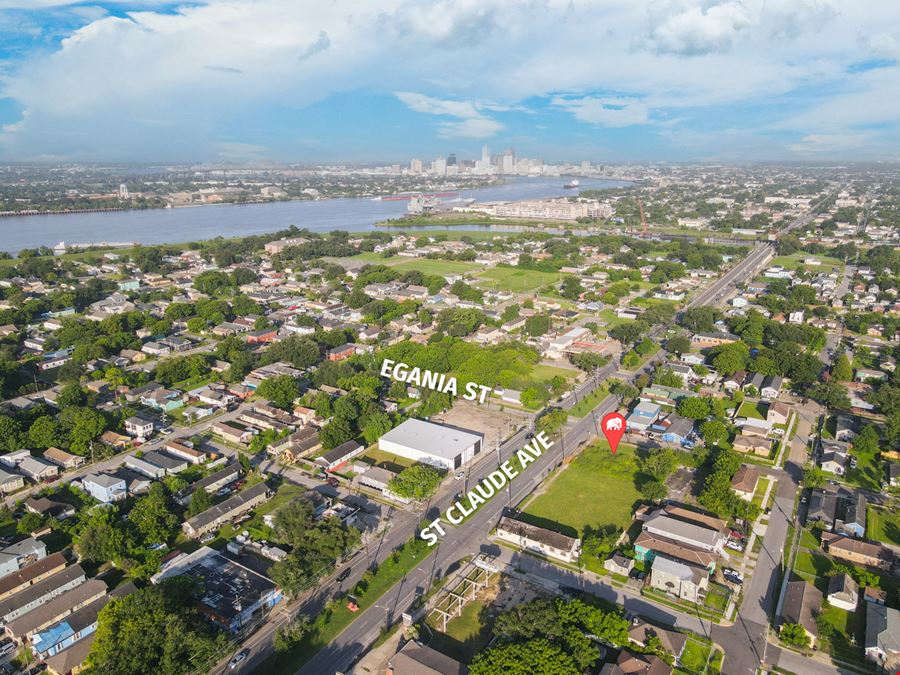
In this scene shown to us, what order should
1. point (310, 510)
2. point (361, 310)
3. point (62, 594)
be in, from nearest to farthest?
point (62, 594) → point (310, 510) → point (361, 310)

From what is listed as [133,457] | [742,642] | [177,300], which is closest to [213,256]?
[177,300]

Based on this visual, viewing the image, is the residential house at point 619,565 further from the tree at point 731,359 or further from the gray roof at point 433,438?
the tree at point 731,359

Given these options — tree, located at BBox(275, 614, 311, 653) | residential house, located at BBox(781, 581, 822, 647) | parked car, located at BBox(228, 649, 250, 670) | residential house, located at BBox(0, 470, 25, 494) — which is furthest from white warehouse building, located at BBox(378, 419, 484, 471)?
residential house, located at BBox(0, 470, 25, 494)

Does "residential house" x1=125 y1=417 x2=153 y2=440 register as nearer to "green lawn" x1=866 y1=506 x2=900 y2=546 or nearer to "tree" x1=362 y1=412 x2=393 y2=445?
"tree" x1=362 y1=412 x2=393 y2=445

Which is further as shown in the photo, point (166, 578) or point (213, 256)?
point (213, 256)

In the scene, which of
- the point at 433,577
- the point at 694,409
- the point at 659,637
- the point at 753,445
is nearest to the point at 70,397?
the point at 433,577

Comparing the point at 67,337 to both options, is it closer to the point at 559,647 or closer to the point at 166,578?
the point at 166,578

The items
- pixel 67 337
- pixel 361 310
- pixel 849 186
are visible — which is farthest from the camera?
pixel 849 186

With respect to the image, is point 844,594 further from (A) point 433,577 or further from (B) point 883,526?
(A) point 433,577
